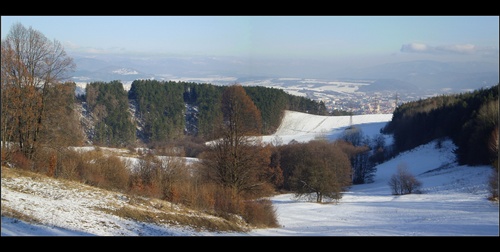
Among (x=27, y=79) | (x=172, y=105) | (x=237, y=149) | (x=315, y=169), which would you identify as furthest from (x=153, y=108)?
(x=237, y=149)

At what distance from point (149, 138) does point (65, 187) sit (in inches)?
1795

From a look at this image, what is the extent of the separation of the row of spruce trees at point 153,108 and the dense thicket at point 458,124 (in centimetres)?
1083

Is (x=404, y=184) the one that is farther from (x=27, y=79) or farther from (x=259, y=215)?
(x=27, y=79)

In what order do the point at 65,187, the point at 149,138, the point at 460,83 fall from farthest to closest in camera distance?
1. the point at 149,138
2. the point at 460,83
3. the point at 65,187

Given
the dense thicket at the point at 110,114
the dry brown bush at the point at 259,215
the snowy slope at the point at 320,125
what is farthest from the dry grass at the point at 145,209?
the dense thicket at the point at 110,114

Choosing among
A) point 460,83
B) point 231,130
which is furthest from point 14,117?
point 460,83

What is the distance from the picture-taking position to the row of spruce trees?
174 feet

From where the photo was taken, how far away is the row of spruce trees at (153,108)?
174ft

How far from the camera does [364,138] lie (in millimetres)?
→ 64688

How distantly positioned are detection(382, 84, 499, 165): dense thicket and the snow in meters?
1.55

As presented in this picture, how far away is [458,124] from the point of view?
5003cm

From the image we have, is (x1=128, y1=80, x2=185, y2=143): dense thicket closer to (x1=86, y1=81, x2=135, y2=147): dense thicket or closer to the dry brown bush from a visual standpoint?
(x1=86, y1=81, x2=135, y2=147): dense thicket

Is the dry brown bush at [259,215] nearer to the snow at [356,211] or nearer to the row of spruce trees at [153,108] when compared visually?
the snow at [356,211]
